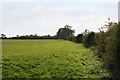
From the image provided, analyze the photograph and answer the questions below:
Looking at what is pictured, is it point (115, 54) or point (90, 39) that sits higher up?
point (90, 39)

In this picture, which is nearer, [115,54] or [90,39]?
[115,54]

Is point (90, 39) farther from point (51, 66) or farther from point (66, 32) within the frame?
point (66, 32)

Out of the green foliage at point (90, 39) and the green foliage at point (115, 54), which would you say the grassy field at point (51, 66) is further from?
the green foliage at point (90, 39)

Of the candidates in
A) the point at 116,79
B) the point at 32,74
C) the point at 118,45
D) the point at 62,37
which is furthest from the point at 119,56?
the point at 62,37

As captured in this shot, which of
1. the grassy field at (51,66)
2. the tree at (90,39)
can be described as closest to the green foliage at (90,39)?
the tree at (90,39)

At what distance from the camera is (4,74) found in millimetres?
6422

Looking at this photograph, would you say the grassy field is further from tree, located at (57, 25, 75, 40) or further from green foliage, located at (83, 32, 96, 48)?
tree, located at (57, 25, 75, 40)

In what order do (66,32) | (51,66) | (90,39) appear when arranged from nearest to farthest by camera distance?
1. (51,66)
2. (90,39)
3. (66,32)

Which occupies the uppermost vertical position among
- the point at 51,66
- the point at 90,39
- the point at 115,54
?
the point at 90,39

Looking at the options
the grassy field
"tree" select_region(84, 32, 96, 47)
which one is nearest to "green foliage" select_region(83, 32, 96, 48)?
"tree" select_region(84, 32, 96, 47)

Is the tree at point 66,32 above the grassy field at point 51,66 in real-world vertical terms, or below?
above

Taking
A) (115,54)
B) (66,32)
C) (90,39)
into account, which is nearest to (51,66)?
(115,54)

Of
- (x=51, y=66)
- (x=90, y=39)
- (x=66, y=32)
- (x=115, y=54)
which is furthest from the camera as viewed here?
(x=66, y=32)

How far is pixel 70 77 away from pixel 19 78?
2197 millimetres
